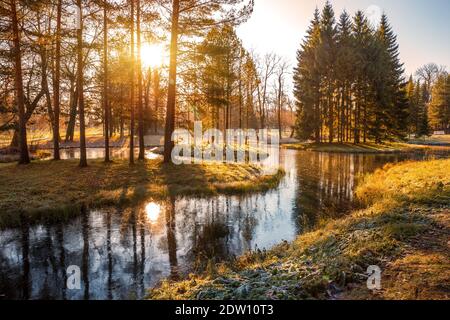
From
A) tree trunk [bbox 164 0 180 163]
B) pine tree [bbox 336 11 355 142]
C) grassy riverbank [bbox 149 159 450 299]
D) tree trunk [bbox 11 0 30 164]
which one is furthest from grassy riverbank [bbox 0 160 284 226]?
pine tree [bbox 336 11 355 142]

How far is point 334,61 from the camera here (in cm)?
4188

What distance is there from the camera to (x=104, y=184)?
14352 millimetres

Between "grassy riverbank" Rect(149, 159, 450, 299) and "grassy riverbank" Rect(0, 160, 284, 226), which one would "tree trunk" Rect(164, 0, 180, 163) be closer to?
"grassy riverbank" Rect(0, 160, 284, 226)

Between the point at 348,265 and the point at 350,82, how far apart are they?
140ft

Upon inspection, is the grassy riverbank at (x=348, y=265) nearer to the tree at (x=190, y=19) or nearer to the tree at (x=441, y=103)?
the tree at (x=190, y=19)

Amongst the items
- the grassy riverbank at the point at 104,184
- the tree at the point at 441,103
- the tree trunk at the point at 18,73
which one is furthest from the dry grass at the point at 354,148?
the tree at the point at 441,103

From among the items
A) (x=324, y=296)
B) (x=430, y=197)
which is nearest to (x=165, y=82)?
(x=430, y=197)

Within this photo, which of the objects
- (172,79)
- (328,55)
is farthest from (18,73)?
(328,55)

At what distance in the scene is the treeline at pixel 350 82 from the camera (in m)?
41.6

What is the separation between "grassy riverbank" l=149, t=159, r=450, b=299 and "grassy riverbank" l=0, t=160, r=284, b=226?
6.86m

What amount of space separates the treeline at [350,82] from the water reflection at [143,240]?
104ft

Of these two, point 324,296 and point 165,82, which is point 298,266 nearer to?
point 324,296

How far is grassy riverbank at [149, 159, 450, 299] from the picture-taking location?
4.71 m
